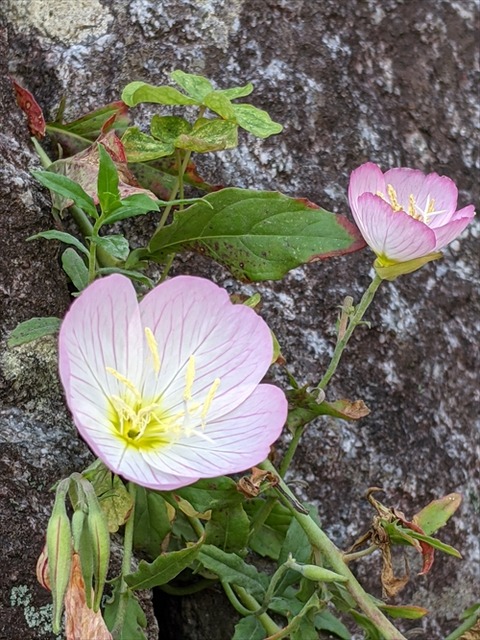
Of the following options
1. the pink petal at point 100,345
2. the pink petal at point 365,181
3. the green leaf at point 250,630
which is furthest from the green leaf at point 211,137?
the green leaf at point 250,630

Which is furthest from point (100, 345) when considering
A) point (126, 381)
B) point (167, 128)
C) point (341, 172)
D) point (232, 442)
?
point (341, 172)

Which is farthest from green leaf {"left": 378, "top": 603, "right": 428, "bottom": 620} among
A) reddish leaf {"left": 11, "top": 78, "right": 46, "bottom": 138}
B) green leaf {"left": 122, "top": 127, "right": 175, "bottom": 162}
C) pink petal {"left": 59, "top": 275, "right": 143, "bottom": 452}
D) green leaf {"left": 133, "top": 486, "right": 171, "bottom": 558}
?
reddish leaf {"left": 11, "top": 78, "right": 46, "bottom": 138}

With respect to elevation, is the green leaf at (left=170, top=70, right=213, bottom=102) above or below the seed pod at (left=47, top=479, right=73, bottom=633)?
above

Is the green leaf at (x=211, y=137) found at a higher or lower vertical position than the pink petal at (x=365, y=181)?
lower

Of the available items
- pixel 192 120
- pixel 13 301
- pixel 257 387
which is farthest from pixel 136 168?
pixel 257 387

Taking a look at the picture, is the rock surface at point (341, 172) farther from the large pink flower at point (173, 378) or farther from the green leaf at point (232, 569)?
the large pink flower at point (173, 378)

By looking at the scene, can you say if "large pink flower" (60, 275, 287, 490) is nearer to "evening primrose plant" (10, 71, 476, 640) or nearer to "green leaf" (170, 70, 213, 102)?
"evening primrose plant" (10, 71, 476, 640)

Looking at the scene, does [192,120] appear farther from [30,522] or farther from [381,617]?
[381,617]
